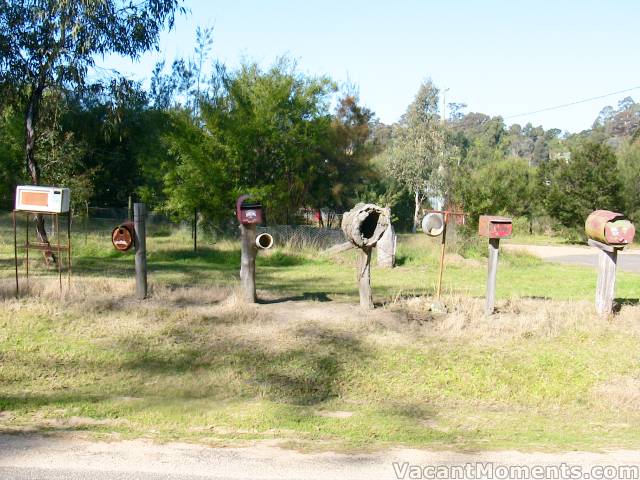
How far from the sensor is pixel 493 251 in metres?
9.48

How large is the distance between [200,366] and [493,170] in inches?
1316

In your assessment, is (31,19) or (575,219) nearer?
(31,19)

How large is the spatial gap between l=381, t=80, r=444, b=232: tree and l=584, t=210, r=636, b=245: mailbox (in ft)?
95.2

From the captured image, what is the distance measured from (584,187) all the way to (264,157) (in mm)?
18898

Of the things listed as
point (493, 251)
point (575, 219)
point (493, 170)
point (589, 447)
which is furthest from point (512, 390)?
point (493, 170)

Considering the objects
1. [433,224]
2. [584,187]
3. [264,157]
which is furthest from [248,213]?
[584,187]

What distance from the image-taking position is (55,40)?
14.6 metres

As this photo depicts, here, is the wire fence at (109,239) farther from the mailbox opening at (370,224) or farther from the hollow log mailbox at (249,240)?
the mailbox opening at (370,224)

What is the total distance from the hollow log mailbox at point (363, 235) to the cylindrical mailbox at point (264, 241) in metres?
1.10

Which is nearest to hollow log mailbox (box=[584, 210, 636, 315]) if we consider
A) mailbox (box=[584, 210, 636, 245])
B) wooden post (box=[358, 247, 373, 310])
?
mailbox (box=[584, 210, 636, 245])

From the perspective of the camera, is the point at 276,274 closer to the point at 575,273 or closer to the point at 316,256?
→ the point at 316,256

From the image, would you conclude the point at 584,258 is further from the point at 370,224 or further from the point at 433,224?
the point at 370,224

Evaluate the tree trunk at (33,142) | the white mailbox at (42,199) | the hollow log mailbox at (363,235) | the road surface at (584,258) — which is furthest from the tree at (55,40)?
the road surface at (584,258)

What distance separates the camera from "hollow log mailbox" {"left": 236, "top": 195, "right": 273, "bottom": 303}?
952 centimetres
